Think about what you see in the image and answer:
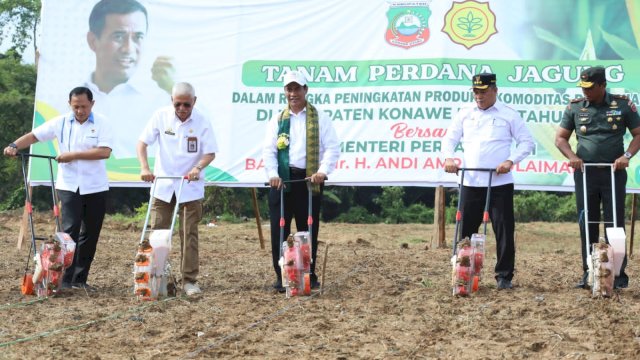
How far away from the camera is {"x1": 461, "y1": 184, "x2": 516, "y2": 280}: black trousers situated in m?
8.38

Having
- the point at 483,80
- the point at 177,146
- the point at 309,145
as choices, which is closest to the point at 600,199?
the point at 483,80

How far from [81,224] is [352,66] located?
5.13 metres

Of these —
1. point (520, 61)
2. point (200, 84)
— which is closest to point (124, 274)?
point (200, 84)

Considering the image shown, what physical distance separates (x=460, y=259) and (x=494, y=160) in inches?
39.0

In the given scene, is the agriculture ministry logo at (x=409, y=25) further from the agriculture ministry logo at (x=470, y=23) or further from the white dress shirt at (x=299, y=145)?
the white dress shirt at (x=299, y=145)

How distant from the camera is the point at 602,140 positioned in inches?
326

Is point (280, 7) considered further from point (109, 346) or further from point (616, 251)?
point (109, 346)

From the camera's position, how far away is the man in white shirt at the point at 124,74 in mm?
13164

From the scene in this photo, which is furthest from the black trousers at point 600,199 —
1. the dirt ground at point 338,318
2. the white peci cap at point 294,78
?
the white peci cap at point 294,78

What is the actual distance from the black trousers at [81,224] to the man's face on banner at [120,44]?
490 centimetres

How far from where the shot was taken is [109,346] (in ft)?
20.2

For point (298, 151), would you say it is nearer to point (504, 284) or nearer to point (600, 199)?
point (504, 284)

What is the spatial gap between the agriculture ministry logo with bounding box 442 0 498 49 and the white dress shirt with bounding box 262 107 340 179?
4625 mm

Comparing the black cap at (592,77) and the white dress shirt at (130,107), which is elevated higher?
the white dress shirt at (130,107)
